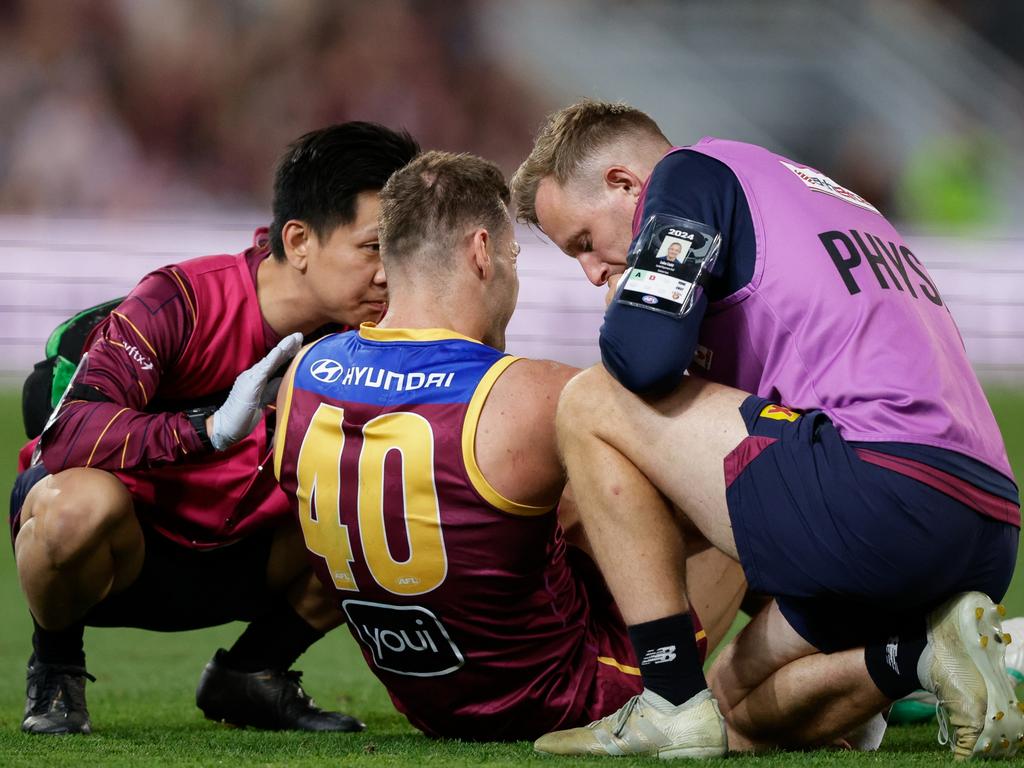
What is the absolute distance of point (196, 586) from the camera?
353 centimetres

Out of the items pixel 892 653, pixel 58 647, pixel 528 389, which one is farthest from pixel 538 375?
pixel 58 647

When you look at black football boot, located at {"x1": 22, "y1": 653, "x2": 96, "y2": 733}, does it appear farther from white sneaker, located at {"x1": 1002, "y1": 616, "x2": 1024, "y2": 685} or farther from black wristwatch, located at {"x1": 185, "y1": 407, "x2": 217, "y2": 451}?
white sneaker, located at {"x1": 1002, "y1": 616, "x2": 1024, "y2": 685}

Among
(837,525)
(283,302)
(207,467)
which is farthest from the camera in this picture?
(283,302)

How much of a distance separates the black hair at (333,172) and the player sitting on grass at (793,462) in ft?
3.93

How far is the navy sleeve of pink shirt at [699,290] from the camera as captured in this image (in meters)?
2.52

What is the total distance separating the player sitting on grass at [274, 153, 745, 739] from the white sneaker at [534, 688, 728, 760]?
0.81 feet

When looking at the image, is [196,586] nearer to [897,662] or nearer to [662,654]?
[662,654]

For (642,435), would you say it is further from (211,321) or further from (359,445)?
(211,321)

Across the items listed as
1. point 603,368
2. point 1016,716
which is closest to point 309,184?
point 603,368

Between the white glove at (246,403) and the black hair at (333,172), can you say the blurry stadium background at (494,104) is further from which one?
the white glove at (246,403)

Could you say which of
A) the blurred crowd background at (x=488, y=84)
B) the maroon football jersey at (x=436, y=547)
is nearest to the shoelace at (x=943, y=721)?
the maroon football jersey at (x=436, y=547)

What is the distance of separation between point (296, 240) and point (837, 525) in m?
1.80

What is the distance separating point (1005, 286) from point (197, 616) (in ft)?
29.1

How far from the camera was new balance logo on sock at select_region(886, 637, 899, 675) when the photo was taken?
2.59 metres
